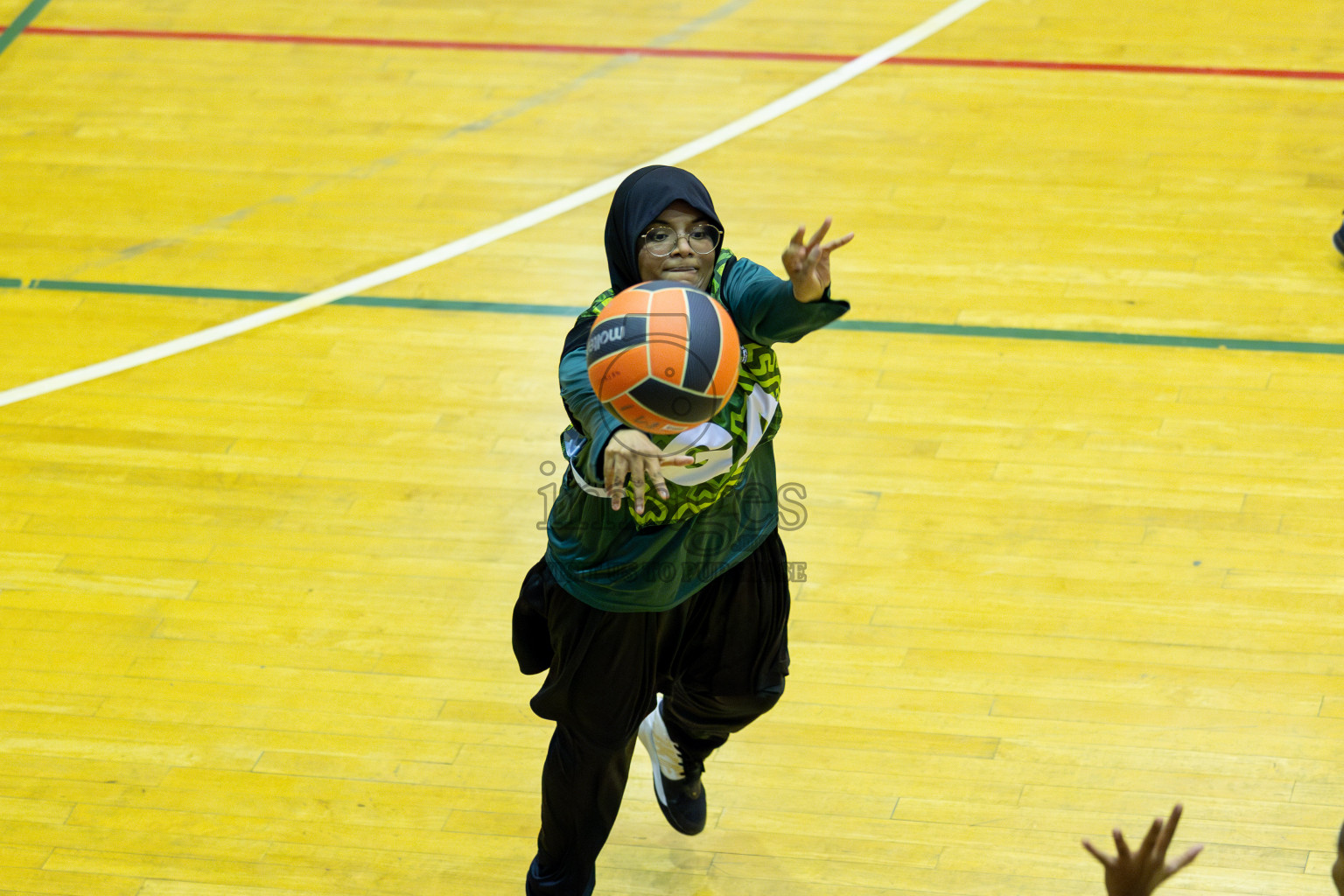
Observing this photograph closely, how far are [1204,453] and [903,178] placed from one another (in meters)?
2.06

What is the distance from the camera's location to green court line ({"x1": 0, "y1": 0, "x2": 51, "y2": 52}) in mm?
7730

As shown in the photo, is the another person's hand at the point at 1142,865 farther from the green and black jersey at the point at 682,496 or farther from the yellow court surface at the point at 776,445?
the yellow court surface at the point at 776,445

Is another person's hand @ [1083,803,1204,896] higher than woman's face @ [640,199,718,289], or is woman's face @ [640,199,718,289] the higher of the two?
woman's face @ [640,199,718,289]

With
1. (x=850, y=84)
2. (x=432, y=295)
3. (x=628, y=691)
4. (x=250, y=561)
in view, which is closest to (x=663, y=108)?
(x=850, y=84)

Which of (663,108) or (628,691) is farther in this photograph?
(663,108)

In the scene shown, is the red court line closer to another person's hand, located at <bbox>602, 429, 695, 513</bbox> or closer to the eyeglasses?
the eyeglasses

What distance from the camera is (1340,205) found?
5945 millimetres

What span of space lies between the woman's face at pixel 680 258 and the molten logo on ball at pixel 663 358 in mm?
157

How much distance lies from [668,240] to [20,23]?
649cm

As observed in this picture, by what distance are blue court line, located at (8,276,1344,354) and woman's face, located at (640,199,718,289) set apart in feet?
8.71

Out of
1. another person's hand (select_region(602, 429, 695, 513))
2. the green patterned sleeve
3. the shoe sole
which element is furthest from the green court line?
another person's hand (select_region(602, 429, 695, 513))

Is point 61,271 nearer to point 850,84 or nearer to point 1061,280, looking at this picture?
point 850,84

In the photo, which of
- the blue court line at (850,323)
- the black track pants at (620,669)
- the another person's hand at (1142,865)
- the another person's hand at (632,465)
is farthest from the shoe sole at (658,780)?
the blue court line at (850,323)

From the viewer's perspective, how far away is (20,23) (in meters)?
7.91
